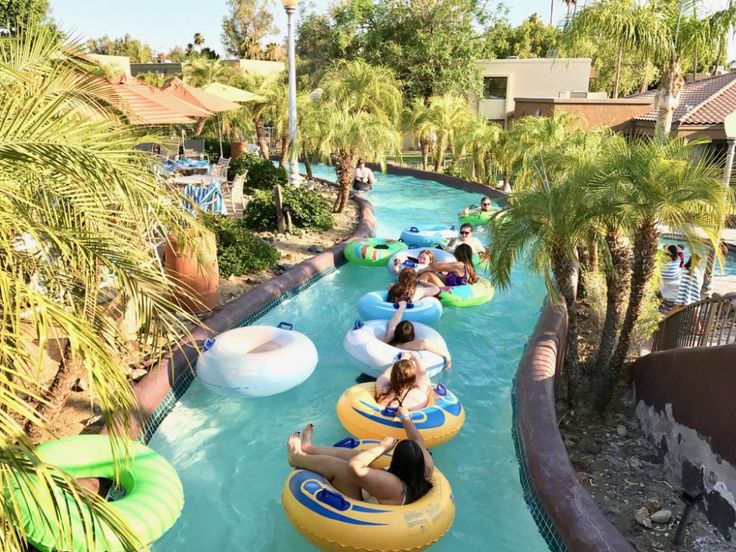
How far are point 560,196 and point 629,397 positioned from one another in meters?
2.75

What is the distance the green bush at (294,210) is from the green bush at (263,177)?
1.93 m

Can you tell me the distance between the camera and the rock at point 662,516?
5.13 meters

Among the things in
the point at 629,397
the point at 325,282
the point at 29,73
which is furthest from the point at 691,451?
the point at 325,282

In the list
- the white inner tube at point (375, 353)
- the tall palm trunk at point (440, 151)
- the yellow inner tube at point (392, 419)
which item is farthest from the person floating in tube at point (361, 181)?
the yellow inner tube at point (392, 419)

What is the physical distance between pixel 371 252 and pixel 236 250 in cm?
262

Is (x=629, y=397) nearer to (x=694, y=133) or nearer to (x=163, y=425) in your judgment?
(x=163, y=425)

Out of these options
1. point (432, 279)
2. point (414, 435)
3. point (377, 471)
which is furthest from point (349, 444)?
point (432, 279)

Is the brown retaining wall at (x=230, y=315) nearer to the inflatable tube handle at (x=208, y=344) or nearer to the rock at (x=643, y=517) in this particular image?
the inflatable tube handle at (x=208, y=344)

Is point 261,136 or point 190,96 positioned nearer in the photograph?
point 190,96

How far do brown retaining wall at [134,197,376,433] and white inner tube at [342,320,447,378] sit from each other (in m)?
1.65

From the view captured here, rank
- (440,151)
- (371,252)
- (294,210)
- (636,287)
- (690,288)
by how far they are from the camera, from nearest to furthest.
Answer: (636,287), (690,288), (371,252), (294,210), (440,151)

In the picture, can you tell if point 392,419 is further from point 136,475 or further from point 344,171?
point 344,171

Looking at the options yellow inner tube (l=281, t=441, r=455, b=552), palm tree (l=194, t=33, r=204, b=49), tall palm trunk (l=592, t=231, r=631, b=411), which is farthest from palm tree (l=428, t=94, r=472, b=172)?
palm tree (l=194, t=33, r=204, b=49)

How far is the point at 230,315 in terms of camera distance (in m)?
8.24
